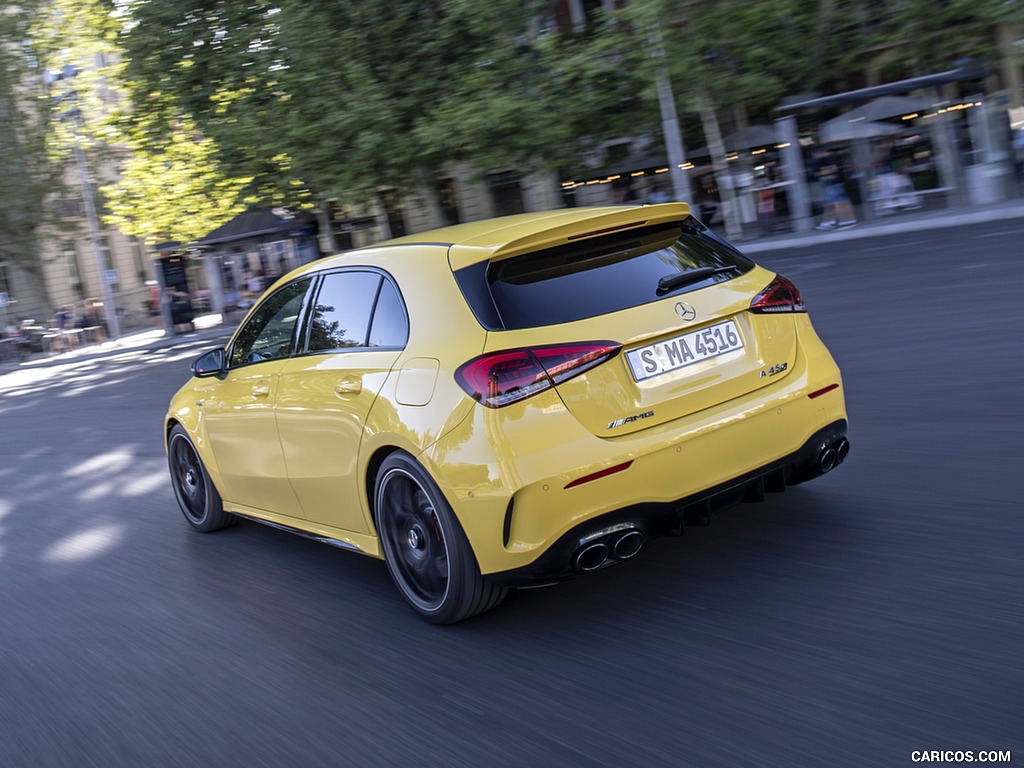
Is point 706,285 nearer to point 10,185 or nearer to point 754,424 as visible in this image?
point 754,424

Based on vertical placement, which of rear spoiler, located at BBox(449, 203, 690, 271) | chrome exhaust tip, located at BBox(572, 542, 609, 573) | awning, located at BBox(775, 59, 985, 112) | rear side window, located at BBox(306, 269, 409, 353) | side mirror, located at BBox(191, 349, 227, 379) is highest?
awning, located at BBox(775, 59, 985, 112)

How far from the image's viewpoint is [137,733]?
3947 mm

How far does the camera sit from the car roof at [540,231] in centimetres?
439

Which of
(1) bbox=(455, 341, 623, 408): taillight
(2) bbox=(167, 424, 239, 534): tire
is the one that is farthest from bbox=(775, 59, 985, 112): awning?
(1) bbox=(455, 341, 623, 408): taillight

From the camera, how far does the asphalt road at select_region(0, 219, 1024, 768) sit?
3312 mm

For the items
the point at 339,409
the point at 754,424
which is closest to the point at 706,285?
the point at 754,424

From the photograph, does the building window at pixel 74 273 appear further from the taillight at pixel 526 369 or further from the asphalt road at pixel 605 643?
the taillight at pixel 526 369

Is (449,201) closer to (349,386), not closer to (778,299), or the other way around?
(349,386)

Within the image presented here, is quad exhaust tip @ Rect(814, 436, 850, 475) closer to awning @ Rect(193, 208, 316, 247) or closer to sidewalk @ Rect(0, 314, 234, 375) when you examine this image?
sidewalk @ Rect(0, 314, 234, 375)

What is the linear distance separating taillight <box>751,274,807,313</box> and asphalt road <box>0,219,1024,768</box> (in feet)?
3.31

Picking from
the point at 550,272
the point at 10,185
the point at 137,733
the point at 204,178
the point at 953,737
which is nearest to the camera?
the point at 953,737

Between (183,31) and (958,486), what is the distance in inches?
1181

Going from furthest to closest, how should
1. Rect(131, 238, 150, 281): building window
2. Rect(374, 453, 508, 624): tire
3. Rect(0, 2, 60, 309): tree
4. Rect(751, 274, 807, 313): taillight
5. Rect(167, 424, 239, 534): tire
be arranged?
Rect(131, 238, 150, 281): building window < Rect(0, 2, 60, 309): tree < Rect(167, 424, 239, 534): tire < Rect(751, 274, 807, 313): taillight < Rect(374, 453, 508, 624): tire

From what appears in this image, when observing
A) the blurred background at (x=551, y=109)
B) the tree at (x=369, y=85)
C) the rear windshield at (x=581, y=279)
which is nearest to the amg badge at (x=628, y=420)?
the rear windshield at (x=581, y=279)
